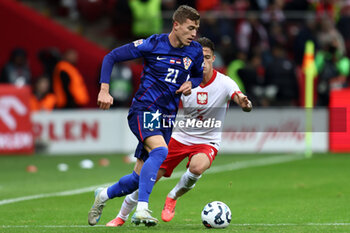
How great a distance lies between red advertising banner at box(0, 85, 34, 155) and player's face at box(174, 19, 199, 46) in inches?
425

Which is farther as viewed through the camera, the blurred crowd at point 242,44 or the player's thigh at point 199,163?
the blurred crowd at point 242,44

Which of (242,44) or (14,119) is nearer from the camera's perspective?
(14,119)

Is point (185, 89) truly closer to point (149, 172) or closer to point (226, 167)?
point (149, 172)

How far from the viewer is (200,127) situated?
30.7 ft

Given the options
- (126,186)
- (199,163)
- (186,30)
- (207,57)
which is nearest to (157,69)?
(186,30)

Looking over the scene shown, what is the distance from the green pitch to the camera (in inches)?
324

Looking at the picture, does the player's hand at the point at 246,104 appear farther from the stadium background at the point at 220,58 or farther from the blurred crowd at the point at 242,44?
the blurred crowd at the point at 242,44

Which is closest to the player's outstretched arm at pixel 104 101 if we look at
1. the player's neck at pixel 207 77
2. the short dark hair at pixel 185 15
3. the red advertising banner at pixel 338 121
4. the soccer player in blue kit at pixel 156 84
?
the soccer player in blue kit at pixel 156 84

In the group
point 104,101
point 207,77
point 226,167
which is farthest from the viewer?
point 226,167

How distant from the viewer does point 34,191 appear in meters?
11.8

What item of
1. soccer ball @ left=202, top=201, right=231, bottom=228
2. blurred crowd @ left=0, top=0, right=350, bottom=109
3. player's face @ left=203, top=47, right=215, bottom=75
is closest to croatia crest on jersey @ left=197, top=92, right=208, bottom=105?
player's face @ left=203, top=47, right=215, bottom=75

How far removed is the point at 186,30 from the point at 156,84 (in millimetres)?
578

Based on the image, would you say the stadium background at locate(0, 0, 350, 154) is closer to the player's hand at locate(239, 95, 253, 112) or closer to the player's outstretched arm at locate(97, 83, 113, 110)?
the player's hand at locate(239, 95, 253, 112)

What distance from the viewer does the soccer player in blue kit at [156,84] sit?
309 inches
